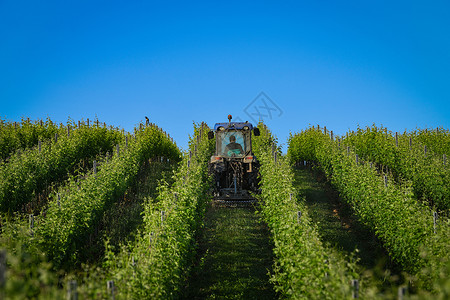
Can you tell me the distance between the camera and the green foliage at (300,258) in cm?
477

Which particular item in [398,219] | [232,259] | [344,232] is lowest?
Answer: [232,259]

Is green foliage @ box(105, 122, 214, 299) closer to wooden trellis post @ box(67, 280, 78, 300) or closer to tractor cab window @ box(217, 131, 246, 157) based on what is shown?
wooden trellis post @ box(67, 280, 78, 300)

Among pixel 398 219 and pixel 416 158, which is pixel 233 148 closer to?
pixel 398 219

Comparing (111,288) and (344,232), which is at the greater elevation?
(111,288)

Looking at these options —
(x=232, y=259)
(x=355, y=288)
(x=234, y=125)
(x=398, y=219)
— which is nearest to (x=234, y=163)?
(x=234, y=125)

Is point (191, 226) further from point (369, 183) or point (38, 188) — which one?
point (38, 188)

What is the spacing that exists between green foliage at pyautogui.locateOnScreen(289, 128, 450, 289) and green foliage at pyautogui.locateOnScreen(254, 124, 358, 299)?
3.41ft

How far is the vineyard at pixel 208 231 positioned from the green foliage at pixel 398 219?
0.11 feet

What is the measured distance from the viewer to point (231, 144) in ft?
44.1

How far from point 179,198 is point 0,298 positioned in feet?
19.3

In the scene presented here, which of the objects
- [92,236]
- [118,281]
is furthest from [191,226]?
[118,281]

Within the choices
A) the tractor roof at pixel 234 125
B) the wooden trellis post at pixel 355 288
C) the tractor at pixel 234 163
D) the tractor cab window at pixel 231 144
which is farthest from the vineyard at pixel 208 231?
the tractor roof at pixel 234 125

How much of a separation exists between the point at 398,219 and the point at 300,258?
148 inches

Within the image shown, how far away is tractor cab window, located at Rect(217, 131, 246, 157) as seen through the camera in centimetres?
1340
